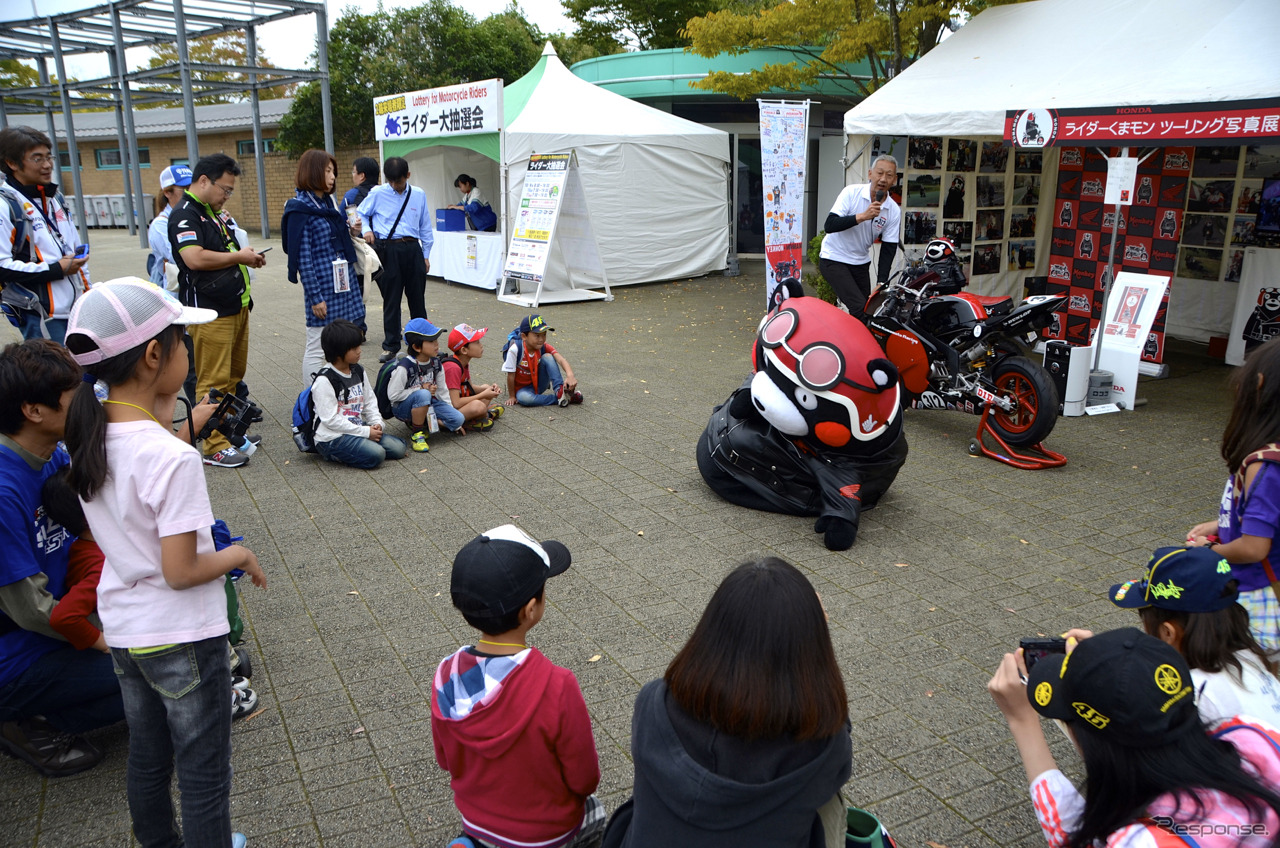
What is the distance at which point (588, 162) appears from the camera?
44.1 feet

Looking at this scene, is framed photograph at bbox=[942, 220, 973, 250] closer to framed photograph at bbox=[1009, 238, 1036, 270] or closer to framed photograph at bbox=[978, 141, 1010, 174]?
framed photograph at bbox=[978, 141, 1010, 174]

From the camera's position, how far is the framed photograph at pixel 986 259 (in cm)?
1088

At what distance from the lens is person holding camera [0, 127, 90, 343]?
197 inches

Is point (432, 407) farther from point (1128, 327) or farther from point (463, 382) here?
point (1128, 327)

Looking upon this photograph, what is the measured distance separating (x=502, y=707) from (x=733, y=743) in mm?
637

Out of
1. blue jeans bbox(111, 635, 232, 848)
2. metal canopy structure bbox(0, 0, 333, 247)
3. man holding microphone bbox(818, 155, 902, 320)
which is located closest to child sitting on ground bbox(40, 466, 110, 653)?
blue jeans bbox(111, 635, 232, 848)

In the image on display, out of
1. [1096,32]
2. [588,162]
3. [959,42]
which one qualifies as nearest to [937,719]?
[1096,32]

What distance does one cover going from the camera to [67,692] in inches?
116

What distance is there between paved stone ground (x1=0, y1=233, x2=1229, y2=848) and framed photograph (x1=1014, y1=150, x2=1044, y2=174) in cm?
391

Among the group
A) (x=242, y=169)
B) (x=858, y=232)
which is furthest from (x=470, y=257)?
(x=242, y=169)

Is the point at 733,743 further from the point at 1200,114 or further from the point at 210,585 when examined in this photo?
the point at 1200,114

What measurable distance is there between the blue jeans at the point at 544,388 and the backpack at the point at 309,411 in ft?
5.82

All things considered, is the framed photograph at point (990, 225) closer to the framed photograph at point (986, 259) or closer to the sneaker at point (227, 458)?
the framed photograph at point (986, 259)

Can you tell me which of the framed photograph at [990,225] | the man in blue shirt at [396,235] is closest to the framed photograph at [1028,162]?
the framed photograph at [990,225]
